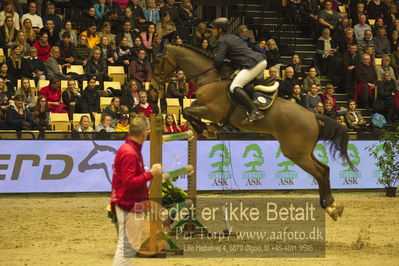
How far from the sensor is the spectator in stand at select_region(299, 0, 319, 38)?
22469 millimetres

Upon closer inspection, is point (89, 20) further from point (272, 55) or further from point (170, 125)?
point (272, 55)

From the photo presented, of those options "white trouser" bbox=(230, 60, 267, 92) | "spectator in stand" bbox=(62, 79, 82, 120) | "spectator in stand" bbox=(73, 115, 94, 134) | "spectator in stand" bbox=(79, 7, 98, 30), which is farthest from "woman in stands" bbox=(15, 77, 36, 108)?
"white trouser" bbox=(230, 60, 267, 92)

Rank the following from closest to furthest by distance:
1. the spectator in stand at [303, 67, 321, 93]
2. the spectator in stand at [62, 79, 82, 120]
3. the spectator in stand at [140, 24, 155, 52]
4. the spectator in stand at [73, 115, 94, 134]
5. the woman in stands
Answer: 1. the spectator in stand at [73, 115, 94, 134]
2. the woman in stands
3. the spectator in stand at [62, 79, 82, 120]
4. the spectator in stand at [303, 67, 321, 93]
5. the spectator in stand at [140, 24, 155, 52]

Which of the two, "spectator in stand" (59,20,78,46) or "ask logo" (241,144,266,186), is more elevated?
"spectator in stand" (59,20,78,46)

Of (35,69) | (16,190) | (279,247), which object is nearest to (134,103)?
(35,69)

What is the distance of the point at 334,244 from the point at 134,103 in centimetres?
809

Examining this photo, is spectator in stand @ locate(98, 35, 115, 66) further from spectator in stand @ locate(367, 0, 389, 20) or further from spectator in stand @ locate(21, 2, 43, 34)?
spectator in stand @ locate(367, 0, 389, 20)

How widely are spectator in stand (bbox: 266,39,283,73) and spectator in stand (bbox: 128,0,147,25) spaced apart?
3.56m

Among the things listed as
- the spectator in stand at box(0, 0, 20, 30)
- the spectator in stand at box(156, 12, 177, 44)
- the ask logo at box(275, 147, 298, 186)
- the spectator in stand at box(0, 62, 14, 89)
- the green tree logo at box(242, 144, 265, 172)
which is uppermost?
the spectator in stand at box(0, 0, 20, 30)

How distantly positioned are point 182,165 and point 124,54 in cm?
425

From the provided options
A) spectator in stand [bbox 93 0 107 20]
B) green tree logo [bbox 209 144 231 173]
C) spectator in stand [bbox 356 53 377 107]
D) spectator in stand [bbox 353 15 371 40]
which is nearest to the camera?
green tree logo [bbox 209 144 231 173]

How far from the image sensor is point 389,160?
16422 mm

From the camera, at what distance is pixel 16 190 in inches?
609

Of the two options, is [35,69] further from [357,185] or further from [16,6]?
[357,185]
